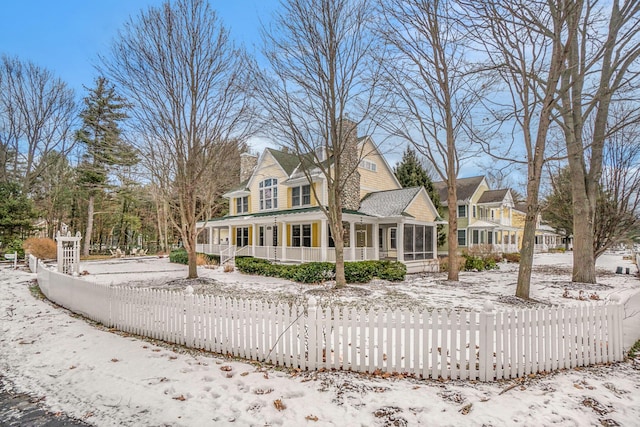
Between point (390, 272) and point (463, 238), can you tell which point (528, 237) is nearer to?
→ point (390, 272)

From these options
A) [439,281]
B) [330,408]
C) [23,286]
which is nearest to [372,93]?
[439,281]

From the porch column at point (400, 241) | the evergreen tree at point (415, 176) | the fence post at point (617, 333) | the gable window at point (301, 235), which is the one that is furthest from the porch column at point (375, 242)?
the fence post at point (617, 333)

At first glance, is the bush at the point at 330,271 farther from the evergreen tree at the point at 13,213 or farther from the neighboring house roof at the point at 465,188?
the evergreen tree at the point at 13,213

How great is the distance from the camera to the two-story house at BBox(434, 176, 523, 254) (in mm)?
29516

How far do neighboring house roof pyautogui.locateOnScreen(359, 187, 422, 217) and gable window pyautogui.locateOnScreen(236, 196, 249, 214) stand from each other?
8.50 meters

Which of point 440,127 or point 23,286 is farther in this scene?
point 440,127

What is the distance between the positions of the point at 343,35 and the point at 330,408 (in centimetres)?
940

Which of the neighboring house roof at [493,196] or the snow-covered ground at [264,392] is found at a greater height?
the neighboring house roof at [493,196]

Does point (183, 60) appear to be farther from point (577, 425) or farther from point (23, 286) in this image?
point (577, 425)

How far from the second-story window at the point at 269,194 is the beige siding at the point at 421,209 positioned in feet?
26.6

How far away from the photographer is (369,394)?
380 centimetres

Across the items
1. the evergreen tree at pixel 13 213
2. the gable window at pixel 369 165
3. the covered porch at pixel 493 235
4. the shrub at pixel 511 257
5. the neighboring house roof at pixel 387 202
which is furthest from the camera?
the covered porch at pixel 493 235

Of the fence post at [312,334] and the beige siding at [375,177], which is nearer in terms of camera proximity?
the fence post at [312,334]

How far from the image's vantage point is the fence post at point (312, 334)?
4.45 m
